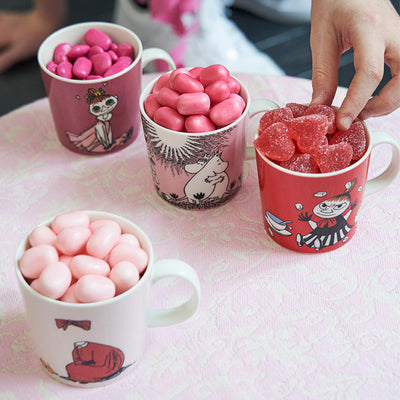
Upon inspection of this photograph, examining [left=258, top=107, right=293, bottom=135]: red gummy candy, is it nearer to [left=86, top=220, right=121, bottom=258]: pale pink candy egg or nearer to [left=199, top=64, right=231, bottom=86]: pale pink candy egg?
[left=199, top=64, right=231, bottom=86]: pale pink candy egg

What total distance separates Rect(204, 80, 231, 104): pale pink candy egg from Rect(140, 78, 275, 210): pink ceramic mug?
38 millimetres

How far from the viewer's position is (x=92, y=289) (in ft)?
1.71

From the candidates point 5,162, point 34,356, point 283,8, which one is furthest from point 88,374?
point 283,8

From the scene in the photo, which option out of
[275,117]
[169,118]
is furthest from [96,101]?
[275,117]

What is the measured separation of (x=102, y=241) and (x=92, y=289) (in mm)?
64

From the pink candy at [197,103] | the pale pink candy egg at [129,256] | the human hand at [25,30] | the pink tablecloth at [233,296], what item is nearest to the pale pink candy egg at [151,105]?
the pink candy at [197,103]

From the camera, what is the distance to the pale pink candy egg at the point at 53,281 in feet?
1.72

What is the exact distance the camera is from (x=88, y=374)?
1.94 ft

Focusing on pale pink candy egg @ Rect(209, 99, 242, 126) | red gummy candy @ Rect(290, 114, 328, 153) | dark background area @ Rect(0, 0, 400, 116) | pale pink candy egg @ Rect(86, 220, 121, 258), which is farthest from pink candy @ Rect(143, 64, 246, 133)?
dark background area @ Rect(0, 0, 400, 116)

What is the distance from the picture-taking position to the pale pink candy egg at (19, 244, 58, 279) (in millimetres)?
547

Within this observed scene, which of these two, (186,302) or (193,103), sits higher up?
(193,103)

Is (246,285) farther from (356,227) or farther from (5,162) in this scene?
(5,162)

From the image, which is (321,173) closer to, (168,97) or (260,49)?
(168,97)

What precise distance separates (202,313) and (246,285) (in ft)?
0.24
